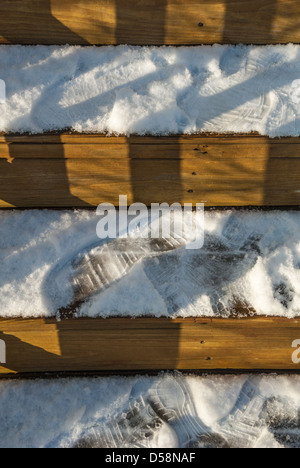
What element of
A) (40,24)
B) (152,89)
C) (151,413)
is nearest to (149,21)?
(152,89)

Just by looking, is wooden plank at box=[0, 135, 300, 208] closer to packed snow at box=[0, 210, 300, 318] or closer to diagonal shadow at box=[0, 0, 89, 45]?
packed snow at box=[0, 210, 300, 318]

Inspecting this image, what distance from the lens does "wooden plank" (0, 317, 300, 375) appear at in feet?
3.82

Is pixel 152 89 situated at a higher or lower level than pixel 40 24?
lower

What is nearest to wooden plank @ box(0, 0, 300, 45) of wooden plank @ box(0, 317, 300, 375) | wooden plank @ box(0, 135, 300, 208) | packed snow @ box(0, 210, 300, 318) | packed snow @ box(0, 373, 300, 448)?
wooden plank @ box(0, 135, 300, 208)

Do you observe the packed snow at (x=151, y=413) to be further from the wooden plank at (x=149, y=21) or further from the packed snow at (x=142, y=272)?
the wooden plank at (x=149, y=21)

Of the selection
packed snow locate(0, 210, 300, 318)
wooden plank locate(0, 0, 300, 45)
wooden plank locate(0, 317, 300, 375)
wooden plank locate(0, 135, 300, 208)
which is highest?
wooden plank locate(0, 0, 300, 45)

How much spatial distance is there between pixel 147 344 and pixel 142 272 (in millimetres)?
266

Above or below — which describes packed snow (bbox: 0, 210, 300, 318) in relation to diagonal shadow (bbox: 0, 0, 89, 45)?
below

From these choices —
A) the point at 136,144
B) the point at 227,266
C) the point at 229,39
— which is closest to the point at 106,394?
the point at 227,266

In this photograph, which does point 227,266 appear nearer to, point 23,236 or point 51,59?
point 23,236

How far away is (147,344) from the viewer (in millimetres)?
1246

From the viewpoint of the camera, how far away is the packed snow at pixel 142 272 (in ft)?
3.76

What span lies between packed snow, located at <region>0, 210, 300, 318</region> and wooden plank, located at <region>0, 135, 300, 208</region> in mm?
103

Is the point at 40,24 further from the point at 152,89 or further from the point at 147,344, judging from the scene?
the point at 147,344
